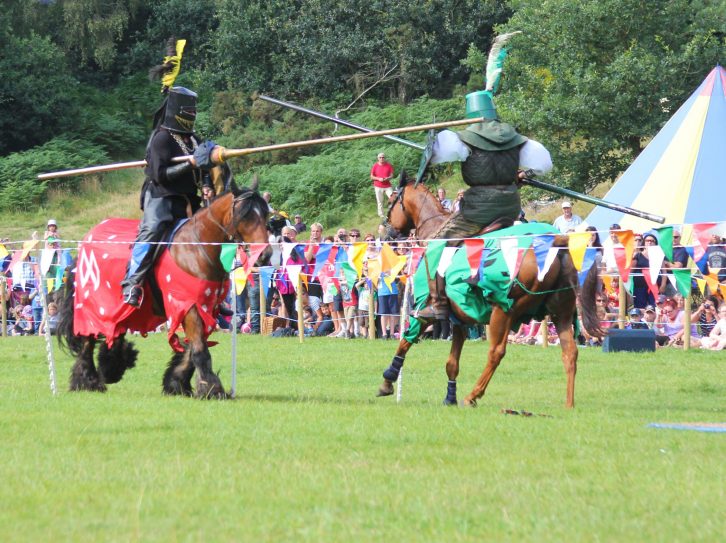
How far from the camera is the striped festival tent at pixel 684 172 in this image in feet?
71.9

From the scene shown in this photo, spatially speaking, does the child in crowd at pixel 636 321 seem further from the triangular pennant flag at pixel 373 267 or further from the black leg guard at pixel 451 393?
the black leg guard at pixel 451 393

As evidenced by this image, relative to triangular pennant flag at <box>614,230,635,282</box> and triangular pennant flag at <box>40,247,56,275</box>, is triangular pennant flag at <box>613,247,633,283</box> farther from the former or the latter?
triangular pennant flag at <box>40,247,56,275</box>

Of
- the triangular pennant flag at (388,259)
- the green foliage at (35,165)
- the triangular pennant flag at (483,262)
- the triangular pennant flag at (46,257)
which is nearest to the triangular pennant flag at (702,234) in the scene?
the triangular pennant flag at (483,262)

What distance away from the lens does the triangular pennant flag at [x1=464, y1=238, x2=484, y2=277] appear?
11648 millimetres

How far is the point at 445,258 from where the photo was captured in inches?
468

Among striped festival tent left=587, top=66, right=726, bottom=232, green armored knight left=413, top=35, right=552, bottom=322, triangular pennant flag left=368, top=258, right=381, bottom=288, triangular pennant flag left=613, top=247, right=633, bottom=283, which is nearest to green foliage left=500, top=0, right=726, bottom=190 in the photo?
striped festival tent left=587, top=66, right=726, bottom=232

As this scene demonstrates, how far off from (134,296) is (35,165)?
3167 centimetres

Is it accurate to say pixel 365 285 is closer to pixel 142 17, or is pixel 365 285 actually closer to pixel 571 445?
pixel 571 445

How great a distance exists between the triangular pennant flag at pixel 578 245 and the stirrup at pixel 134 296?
13.6 ft

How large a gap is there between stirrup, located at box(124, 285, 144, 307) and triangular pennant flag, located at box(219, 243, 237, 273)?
890 millimetres

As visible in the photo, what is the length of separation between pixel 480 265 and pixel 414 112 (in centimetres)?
2956

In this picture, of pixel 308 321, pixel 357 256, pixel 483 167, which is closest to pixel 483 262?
pixel 483 167

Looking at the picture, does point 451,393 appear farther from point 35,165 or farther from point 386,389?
point 35,165

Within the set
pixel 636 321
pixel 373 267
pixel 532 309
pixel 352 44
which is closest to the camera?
pixel 532 309
